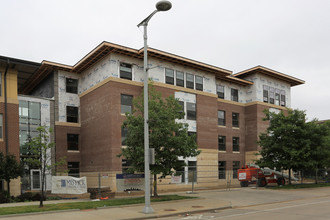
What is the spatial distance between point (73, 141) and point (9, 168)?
401 inches


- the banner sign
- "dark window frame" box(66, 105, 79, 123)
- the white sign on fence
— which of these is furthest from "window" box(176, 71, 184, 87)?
the white sign on fence

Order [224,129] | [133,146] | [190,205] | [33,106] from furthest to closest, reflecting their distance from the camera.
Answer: [224,129] → [33,106] → [133,146] → [190,205]

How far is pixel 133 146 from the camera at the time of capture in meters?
19.5

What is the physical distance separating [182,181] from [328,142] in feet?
44.1

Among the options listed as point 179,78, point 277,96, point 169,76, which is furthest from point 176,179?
point 277,96

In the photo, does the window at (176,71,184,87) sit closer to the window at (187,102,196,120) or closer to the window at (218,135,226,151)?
the window at (187,102,196,120)

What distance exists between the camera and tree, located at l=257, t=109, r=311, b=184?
1057 inches

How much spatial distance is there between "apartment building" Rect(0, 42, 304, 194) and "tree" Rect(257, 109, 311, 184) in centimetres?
684

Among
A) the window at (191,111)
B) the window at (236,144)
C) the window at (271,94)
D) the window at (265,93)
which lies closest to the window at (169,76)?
the window at (191,111)

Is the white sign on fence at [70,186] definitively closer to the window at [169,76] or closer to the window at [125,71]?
the window at [125,71]

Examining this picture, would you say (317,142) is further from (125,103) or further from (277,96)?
(125,103)

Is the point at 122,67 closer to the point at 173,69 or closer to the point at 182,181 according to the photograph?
the point at 173,69

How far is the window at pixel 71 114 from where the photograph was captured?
1271 inches

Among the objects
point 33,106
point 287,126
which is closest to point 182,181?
point 287,126
